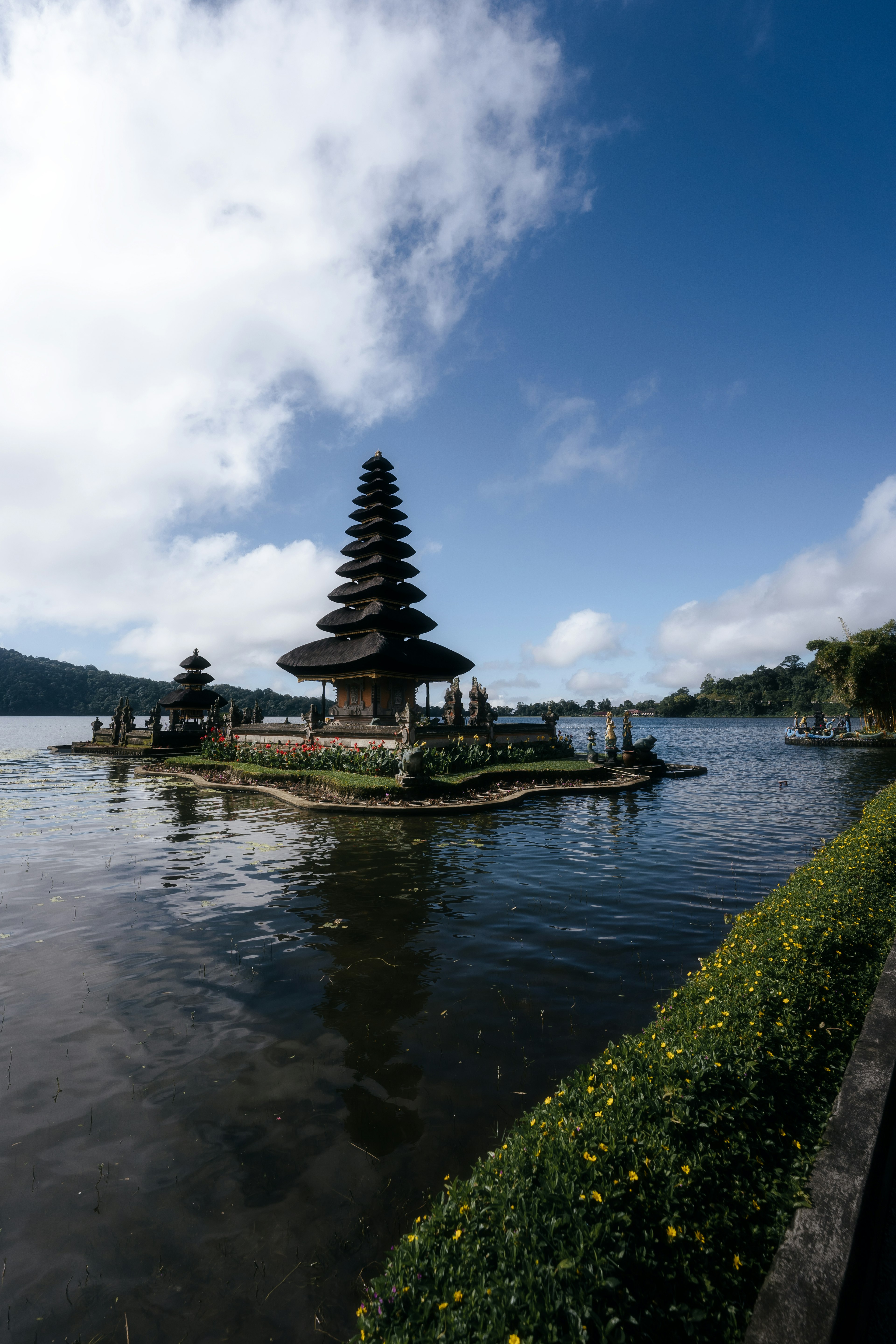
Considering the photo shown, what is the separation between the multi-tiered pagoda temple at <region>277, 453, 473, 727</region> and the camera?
30625 mm

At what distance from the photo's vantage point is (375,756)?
68.0 feet

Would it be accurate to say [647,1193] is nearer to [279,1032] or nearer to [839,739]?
[279,1032]

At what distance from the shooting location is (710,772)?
106ft

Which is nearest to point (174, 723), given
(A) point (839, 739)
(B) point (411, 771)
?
(B) point (411, 771)

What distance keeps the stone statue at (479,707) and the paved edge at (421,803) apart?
6.77 metres

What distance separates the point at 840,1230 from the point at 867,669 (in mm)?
58386

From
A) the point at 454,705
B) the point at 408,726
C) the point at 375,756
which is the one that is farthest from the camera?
the point at 454,705

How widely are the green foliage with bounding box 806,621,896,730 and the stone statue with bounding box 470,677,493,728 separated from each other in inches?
1559

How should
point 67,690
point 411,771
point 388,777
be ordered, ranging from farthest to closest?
point 67,690, point 388,777, point 411,771

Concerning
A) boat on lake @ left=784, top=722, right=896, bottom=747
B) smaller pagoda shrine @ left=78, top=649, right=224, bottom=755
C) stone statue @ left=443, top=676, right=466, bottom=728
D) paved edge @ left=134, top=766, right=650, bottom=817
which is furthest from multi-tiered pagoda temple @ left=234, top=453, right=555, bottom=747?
boat on lake @ left=784, top=722, right=896, bottom=747

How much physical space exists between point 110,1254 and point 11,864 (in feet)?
34.0

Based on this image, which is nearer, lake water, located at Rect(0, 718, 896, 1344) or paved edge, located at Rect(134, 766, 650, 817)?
lake water, located at Rect(0, 718, 896, 1344)

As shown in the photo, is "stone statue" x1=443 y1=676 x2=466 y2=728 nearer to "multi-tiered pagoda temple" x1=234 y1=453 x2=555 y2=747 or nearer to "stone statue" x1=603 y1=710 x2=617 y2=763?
"multi-tiered pagoda temple" x1=234 y1=453 x2=555 y2=747

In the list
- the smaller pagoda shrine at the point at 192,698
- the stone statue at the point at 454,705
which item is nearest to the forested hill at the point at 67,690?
the smaller pagoda shrine at the point at 192,698
